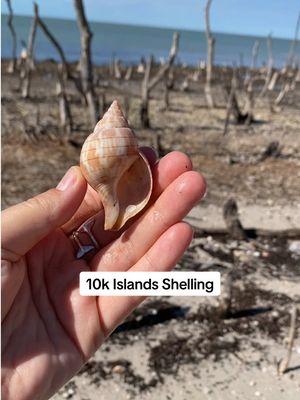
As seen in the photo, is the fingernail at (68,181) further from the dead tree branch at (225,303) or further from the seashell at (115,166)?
the dead tree branch at (225,303)

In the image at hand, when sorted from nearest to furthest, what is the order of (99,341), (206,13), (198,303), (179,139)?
(99,341) → (198,303) → (179,139) → (206,13)

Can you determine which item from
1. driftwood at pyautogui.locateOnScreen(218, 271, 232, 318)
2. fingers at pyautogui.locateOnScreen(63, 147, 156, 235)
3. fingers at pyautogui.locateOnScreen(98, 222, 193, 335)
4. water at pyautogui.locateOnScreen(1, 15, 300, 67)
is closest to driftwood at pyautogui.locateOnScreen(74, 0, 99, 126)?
driftwood at pyautogui.locateOnScreen(218, 271, 232, 318)

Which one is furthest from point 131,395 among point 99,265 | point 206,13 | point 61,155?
point 206,13

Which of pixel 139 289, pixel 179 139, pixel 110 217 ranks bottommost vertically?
pixel 179 139

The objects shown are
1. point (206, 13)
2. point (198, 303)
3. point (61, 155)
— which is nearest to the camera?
point (198, 303)

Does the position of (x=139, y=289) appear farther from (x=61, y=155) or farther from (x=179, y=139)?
(x=179, y=139)

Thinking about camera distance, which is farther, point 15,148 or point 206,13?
point 206,13

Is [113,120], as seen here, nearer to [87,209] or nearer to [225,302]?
[87,209]

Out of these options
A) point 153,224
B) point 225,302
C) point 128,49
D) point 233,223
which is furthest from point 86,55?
point 128,49
